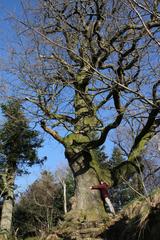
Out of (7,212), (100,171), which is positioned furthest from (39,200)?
(100,171)

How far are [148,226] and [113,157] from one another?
37.6 m

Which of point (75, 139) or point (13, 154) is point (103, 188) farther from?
point (13, 154)

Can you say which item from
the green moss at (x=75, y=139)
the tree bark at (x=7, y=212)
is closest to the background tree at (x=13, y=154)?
the tree bark at (x=7, y=212)

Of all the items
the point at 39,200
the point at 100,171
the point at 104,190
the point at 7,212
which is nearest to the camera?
the point at 104,190

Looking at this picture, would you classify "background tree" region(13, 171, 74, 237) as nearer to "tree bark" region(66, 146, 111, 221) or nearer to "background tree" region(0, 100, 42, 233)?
"background tree" region(0, 100, 42, 233)

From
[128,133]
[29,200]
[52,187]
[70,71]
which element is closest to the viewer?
[70,71]

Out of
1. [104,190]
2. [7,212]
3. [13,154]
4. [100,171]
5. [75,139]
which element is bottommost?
[104,190]

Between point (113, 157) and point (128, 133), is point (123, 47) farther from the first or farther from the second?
point (113, 157)

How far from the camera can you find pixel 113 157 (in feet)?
142

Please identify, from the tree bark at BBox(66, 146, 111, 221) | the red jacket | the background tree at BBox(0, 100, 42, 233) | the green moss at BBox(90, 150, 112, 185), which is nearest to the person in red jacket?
the red jacket

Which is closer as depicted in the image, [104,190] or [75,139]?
[104,190]

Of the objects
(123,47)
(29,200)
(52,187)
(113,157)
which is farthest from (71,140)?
(113,157)

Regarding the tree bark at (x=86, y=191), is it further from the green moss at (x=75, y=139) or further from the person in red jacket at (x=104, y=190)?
the green moss at (x=75, y=139)

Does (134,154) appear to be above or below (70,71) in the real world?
above
